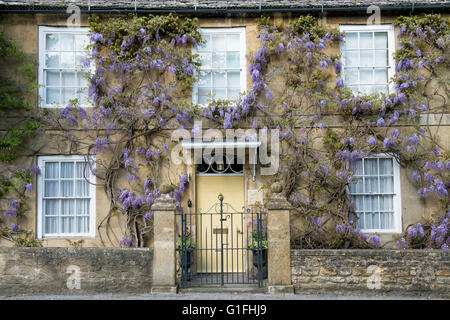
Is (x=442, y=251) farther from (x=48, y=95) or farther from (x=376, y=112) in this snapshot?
(x=48, y=95)

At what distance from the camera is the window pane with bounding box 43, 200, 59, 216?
1077cm

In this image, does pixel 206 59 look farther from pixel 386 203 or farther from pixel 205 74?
pixel 386 203

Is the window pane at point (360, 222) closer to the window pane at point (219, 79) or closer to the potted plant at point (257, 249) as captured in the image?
the potted plant at point (257, 249)

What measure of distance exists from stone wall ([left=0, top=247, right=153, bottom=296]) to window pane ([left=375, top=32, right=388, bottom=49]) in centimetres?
712

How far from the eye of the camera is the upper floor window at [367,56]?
11086 millimetres

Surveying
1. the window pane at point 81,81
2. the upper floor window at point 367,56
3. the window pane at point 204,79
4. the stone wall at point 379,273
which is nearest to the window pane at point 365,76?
the upper floor window at point 367,56

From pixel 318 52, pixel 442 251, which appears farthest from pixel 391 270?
pixel 318 52

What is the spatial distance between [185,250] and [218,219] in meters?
1.71

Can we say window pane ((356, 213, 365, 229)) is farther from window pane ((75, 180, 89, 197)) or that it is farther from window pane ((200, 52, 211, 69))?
window pane ((75, 180, 89, 197))

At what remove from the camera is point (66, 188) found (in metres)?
10.9

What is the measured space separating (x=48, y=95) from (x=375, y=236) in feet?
26.1

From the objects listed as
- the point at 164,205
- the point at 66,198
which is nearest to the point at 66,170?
the point at 66,198

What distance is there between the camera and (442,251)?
847 centimetres

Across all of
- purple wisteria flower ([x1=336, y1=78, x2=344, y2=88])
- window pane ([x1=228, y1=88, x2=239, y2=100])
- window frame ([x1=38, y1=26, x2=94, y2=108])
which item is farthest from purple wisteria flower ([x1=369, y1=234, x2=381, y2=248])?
window frame ([x1=38, y1=26, x2=94, y2=108])
